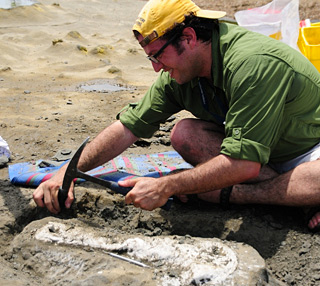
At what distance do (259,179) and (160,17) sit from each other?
3.65 ft

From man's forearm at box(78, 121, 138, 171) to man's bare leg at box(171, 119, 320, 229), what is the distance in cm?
33

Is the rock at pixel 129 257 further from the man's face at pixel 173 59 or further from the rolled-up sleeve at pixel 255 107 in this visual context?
the man's face at pixel 173 59

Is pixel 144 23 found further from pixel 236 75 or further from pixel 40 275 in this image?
pixel 40 275

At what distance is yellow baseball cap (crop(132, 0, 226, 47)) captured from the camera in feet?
7.70

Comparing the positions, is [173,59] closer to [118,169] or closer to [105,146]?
[105,146]

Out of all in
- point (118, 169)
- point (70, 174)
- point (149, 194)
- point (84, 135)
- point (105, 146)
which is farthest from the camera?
point (84, 135)

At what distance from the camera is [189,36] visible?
7.78 ft

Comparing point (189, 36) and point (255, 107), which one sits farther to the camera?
point (189, 36)

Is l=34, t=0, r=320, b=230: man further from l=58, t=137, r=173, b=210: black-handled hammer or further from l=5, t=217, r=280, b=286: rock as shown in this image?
l=5, t=217, r=280, b=286: rock

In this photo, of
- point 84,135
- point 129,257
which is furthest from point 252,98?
point 84,135

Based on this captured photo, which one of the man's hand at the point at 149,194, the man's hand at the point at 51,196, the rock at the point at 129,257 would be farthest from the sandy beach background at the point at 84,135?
the man's hand at the point at 149,194

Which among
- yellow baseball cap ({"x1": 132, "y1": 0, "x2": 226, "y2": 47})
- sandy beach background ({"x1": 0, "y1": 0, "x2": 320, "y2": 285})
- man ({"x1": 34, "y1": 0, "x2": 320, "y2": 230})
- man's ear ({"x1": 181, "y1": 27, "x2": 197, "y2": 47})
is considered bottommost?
sandy beach background ({"x1": 0, "y1": 0, "x2": 320, "y2": 285})

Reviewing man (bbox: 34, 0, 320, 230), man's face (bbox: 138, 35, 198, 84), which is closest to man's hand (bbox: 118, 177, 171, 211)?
man (bbox: 34, 0, 320, 230)

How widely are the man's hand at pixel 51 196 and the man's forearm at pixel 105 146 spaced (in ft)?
0.79
